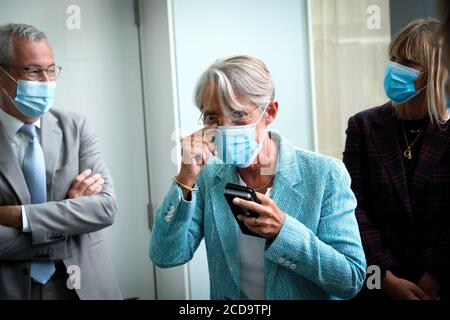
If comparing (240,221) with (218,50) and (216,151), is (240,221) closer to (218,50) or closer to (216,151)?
(216,151)

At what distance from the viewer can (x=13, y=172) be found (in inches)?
65.1

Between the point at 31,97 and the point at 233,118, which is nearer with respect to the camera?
the point at 233,118

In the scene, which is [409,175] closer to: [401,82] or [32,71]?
[401,82]

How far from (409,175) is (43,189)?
1.09 meters

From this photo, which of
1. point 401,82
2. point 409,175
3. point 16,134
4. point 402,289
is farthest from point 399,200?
point 16,134

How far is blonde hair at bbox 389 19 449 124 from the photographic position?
170 cm

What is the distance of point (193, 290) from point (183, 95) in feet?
2.78

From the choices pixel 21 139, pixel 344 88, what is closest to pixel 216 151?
pixel 21 139

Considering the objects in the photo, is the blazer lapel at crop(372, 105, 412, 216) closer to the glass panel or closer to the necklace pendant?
the necklace pendant

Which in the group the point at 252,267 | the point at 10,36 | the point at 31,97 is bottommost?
the point at 252,267

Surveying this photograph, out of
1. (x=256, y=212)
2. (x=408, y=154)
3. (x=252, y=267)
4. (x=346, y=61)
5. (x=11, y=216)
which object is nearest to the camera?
(x=256, y=212)

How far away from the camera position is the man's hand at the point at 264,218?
1296mm

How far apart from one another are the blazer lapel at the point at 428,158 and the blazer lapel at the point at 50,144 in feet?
3.49

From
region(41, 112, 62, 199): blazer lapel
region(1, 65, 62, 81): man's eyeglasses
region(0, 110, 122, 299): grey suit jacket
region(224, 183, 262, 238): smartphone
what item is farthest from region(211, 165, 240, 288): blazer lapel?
region(1, 65, 62, 81): man's eyeglasses
